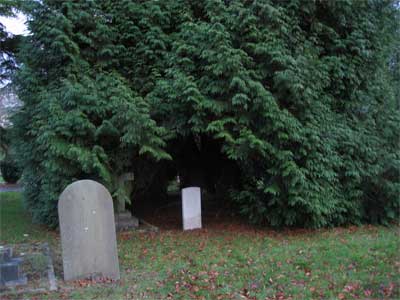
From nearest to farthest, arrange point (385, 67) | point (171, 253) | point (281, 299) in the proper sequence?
point (281, 299) → point (171, 253) → point (385, 67)

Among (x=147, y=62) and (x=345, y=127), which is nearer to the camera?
(x=345, y=127)

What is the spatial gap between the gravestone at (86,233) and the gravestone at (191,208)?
3356mm

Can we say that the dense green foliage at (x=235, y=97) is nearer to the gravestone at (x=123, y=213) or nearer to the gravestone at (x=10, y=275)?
the gravestone at (x=123, y=213)

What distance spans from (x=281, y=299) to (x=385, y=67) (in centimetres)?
728

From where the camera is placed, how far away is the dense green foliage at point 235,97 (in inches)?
302

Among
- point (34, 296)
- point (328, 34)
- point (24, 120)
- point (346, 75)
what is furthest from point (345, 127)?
point (24, 120)

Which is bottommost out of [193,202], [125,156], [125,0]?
[193,202]

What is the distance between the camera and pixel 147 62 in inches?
362

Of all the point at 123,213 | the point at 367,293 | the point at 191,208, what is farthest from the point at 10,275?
the point at 191,208

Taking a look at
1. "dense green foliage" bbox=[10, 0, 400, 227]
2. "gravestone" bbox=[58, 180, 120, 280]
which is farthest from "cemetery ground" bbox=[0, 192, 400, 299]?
"dense green foliage" bbox=[10, 0, 400, 227]

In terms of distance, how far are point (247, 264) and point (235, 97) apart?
3223 millimetres

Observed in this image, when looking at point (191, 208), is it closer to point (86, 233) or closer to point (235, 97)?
point (235, 97)

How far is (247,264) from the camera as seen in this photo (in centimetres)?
572

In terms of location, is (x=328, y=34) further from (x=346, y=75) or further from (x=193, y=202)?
(x=193, y=202)
